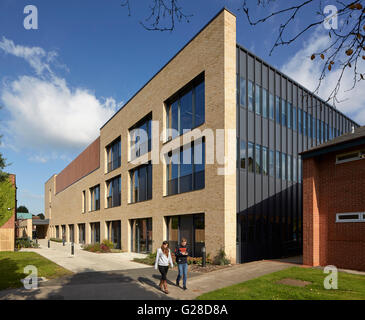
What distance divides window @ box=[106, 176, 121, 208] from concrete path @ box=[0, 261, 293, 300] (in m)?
16.3

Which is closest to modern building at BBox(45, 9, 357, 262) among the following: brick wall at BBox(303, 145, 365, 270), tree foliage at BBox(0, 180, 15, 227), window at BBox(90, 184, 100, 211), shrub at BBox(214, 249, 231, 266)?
shrub at BBox(214, 249, 231, 266)

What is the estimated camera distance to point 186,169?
778 inches

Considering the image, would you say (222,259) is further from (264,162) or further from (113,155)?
(113,155)

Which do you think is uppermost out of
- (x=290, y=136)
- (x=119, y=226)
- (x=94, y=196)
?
(x=290, y=136)

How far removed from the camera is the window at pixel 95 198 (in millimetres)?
37709

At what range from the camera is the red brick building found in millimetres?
13219

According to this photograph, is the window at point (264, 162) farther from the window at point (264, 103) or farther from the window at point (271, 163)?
the window at point (264, 103)

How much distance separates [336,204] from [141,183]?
1633 cm

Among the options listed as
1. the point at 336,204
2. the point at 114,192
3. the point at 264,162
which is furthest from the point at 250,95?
the point at 114,192

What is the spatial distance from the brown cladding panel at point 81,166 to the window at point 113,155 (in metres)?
3.34

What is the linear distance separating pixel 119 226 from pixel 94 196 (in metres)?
10.5

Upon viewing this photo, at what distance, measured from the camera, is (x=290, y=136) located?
22.8m

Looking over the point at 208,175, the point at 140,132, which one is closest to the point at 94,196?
the point at 140,132

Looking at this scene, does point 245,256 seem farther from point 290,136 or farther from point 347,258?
point 290,136
